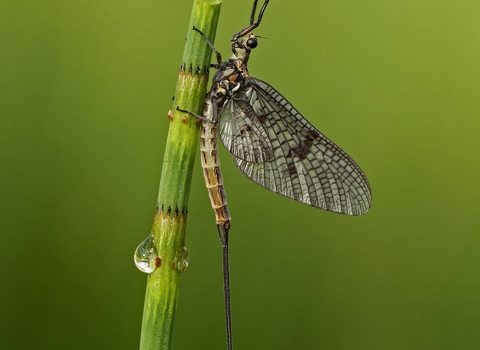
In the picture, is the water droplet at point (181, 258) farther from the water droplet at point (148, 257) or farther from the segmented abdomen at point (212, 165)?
the segmented abdomen at point (212, 165)

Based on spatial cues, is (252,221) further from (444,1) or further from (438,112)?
(444,1)

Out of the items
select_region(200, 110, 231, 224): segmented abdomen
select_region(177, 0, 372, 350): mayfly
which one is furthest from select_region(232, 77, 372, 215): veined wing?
select_region(200, 110, 231, 224): segmented abdomen

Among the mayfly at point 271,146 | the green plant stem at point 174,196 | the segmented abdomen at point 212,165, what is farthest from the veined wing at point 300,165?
the green plant stem at point 174,196

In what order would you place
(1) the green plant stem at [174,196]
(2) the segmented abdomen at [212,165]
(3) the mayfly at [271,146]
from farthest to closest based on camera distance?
(3) the mayfly at [271,146] → (2) the segmented abdomen at [212,165] → (1) the green plant stem at [174,196]

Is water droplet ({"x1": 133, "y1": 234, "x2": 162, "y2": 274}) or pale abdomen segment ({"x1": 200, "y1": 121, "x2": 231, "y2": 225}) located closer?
water droplet ({"x1": 133, "y1": 234, "x2": 162, "y2": 274})

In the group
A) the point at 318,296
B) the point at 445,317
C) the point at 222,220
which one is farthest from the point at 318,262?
the point at 222,220

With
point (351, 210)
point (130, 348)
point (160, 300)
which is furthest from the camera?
point (130, 348)

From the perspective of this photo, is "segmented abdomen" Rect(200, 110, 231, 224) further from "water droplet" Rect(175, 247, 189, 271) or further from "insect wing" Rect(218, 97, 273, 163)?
"water droplet" Rect(175, 247, 189, 271)
